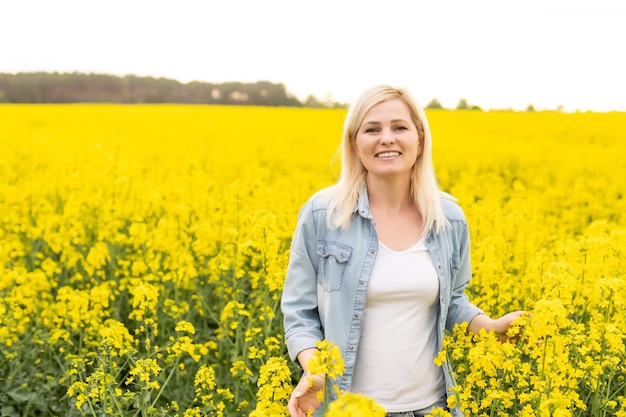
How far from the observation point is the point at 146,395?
326cm

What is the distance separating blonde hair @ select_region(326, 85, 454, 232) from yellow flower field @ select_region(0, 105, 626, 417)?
501 mm

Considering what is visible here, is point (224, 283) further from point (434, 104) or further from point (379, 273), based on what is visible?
A: point (434, 104)

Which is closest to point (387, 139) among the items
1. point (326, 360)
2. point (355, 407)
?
point (326, 360)

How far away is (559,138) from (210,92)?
15.0 m

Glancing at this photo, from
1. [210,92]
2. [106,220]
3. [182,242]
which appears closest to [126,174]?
[106,220]

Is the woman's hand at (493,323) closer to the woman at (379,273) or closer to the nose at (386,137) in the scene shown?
the woman at (379,273)

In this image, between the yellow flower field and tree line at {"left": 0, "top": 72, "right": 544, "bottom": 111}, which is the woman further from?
tree line at {"left": 0, "top": 72, "right": 544, "bottom": 111}

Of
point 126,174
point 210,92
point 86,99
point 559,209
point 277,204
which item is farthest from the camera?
point 86,99

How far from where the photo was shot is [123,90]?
93.0 ft

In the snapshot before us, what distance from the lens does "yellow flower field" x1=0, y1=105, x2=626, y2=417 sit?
3033mm

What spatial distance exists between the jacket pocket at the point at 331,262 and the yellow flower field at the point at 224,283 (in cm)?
34

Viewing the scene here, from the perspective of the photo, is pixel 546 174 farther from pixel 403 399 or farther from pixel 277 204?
pixel 403 399

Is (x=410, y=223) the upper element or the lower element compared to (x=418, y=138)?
lower

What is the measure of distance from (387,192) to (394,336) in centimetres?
53
